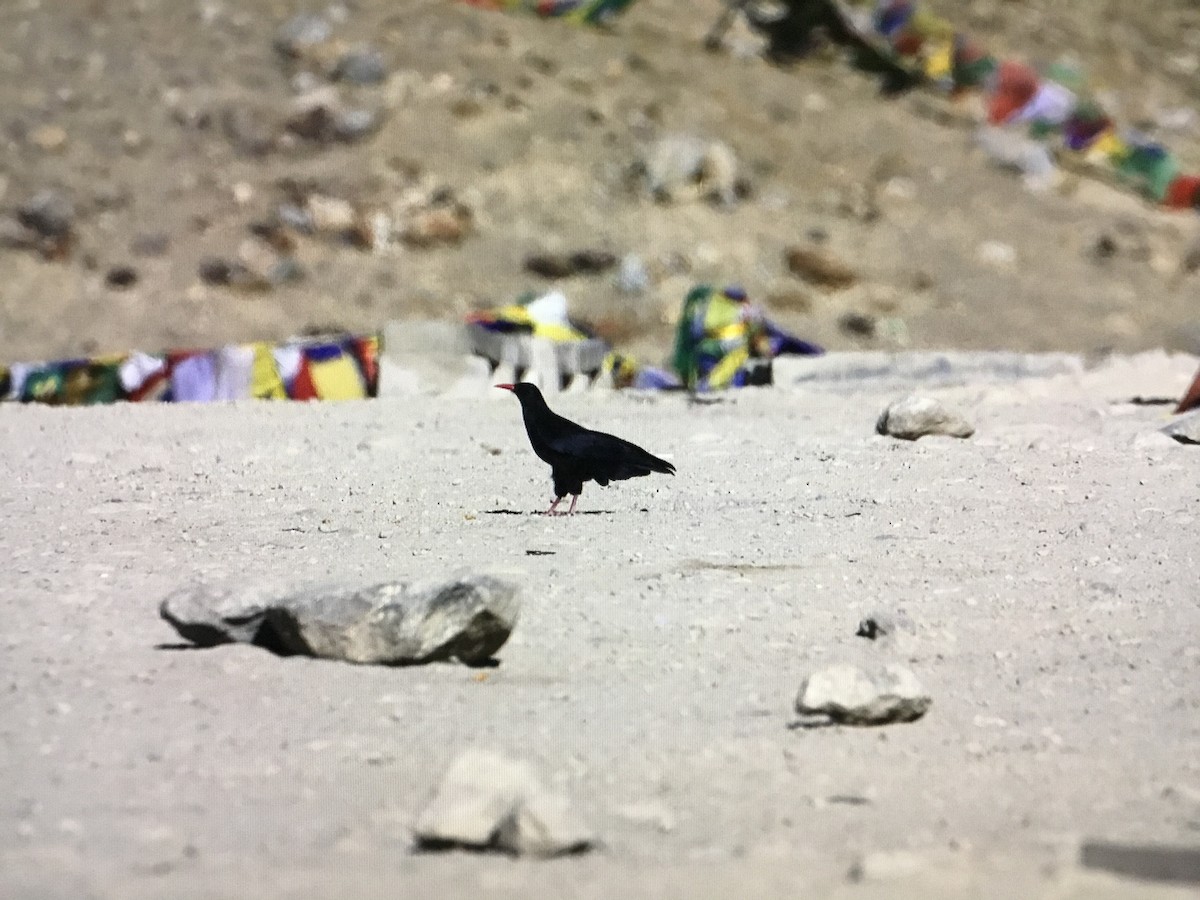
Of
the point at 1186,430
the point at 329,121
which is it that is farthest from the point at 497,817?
the point at 329,121

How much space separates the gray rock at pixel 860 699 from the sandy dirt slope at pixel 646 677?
43 millimetres

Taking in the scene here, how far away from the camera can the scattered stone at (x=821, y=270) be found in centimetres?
1762

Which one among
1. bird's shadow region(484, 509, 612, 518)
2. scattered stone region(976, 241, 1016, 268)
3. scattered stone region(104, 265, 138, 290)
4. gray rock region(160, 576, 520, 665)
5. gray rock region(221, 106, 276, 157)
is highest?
gray rock region(160, 576, 520, 665)

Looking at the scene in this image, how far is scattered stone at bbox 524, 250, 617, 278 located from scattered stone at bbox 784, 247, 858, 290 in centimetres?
180

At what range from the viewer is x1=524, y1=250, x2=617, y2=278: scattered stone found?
Answer: 1725 centimetres

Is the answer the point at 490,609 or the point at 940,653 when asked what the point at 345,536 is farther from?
the point at 940,653

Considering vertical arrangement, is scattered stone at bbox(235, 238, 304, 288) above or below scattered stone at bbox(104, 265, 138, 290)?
above

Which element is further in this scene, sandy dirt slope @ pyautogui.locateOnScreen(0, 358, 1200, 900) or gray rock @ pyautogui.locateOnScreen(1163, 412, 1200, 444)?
gray rock @ pyautogui.locateOnScreen(1163, 412, 1200, 444)

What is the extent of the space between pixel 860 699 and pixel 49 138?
646 inches

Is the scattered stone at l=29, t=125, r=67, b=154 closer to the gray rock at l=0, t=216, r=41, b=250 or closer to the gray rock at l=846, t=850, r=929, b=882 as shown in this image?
the gray rock at l=0, t=216, r=41, b=250

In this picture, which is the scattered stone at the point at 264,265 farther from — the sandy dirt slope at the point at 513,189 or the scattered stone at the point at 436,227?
the scattered stone at the point at 436,227

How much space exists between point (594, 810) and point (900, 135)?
18156 mm

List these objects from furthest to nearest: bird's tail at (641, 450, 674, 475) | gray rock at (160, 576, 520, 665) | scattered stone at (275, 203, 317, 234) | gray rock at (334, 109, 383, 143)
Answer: gray rock at (334, 109, 383, 143), scattered stone at (275, 203, 317, 234), bird's tail at (641, 450, 674, 475), gray rock at (160, 576, 520, 665)

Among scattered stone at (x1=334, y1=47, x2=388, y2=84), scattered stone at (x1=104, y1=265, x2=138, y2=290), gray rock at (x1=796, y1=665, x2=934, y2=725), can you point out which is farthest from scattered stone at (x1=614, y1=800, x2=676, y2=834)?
scattered stone at (x1=334, y1=47, x2=388, y2=84)
